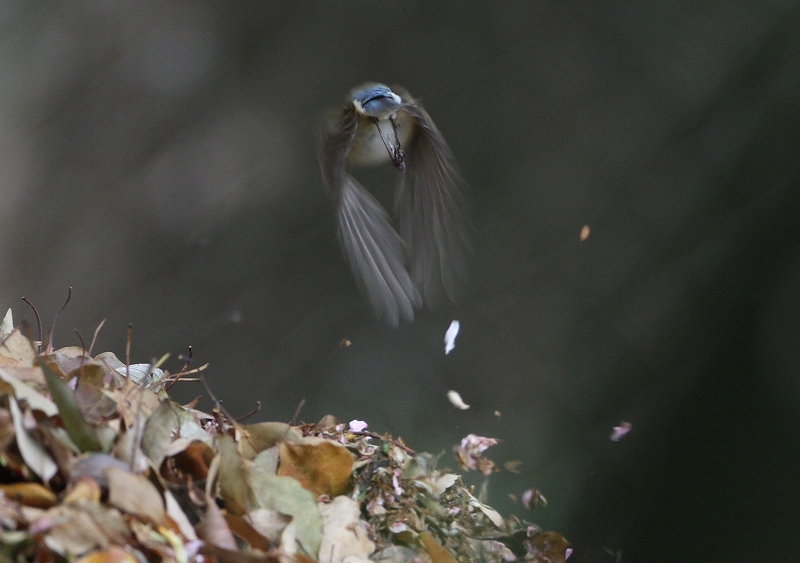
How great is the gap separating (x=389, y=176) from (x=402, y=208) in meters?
0.26

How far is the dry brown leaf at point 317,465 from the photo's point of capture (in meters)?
0.57

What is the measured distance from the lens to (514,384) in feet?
4.66

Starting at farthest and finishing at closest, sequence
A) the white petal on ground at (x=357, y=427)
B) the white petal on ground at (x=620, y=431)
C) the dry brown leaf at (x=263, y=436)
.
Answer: the white petal on ground at (x=620, y=431) < the white petal on ground at (x=357, y=427) < the dry brown leaf at (x=263, y=436)

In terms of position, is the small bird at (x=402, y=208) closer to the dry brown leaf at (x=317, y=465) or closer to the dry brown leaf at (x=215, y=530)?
the dry brown leaf at (x=317, y=465)

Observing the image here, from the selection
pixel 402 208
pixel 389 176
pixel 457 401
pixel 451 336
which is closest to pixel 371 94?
pixel 402 208

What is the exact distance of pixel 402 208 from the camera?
3.39 feet

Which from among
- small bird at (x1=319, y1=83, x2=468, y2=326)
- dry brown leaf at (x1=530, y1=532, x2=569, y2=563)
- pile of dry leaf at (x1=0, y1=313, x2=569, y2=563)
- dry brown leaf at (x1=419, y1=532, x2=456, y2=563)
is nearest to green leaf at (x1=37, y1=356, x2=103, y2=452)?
pile of dry leaf at (x1=0, y1=313, x2=569, y2=563)

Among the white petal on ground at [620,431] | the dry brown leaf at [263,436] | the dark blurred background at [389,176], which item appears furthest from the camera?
the dark blurred background at [389,176]

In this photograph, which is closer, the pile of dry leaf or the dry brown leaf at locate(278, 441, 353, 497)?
the pile of dry leaf

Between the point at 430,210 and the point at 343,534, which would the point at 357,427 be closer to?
the point at 343,534

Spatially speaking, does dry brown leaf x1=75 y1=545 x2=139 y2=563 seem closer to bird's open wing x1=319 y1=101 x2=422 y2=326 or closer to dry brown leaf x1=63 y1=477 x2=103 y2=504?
dry brown leaf x1=63 y1=477 x2=103 y2=504

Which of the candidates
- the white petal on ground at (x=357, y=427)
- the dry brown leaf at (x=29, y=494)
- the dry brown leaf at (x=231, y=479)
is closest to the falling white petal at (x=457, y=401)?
the white petal on ground at (x=357, y=427)

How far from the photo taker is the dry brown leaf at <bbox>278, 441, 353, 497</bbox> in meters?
0.57

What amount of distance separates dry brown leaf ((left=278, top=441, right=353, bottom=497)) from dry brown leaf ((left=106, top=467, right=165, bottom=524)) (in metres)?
0.13
